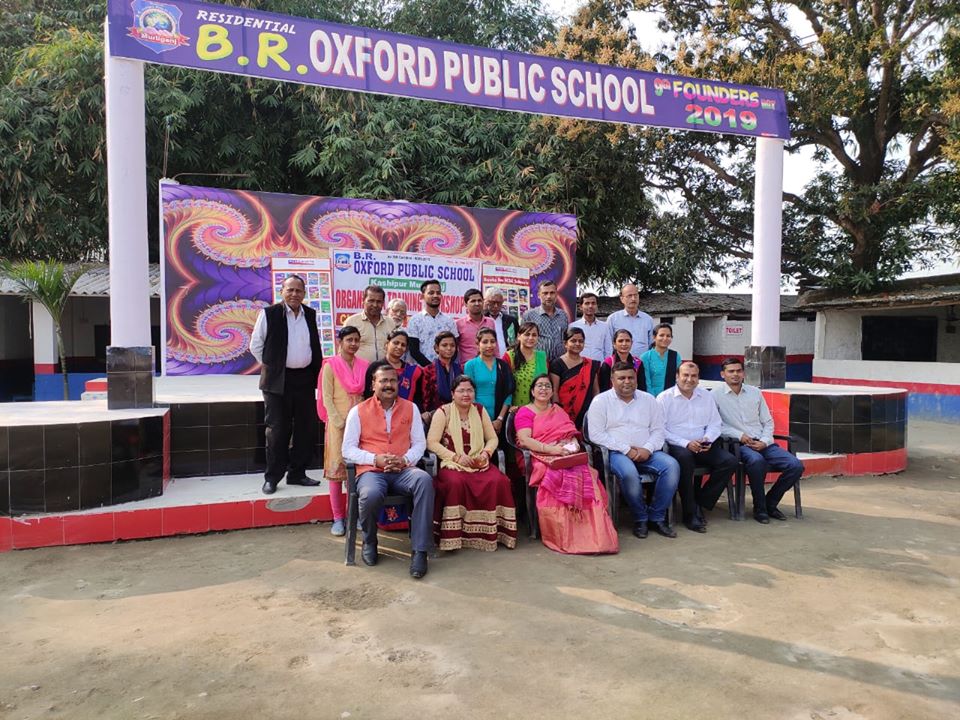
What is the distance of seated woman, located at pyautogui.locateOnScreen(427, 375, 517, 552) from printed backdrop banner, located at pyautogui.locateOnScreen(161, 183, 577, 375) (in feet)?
15.1

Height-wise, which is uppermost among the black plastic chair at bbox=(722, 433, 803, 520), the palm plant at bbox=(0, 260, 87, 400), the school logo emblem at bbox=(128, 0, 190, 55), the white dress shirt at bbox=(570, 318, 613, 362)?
the school logo emblem at bbox=(128, 0, 190, 55)

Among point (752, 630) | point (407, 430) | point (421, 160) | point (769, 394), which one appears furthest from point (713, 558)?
point (421, 160)

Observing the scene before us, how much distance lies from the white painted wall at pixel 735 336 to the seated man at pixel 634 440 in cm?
1182

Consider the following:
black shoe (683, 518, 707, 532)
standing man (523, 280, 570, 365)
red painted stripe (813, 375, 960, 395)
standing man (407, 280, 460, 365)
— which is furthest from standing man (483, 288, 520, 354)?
red painted stripe (813, 375, 960, 395)

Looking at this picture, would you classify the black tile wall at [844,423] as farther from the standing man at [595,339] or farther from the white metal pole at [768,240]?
the standing man at [595,339]

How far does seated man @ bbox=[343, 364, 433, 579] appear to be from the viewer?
3867 millimetres

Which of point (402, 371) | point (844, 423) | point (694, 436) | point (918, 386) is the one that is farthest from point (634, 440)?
point (918, 386)

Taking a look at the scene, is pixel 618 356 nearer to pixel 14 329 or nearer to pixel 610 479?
pixel 610 479

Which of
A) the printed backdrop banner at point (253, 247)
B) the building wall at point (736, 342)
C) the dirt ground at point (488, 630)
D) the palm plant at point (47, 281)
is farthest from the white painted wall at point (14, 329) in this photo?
the building wall at point (736, 342)

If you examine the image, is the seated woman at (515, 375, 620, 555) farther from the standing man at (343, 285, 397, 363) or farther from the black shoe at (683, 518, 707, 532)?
the standing man at (343, 285, 397, 363)

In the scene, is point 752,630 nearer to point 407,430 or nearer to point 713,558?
point 713,558

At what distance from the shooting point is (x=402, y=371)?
4.56m

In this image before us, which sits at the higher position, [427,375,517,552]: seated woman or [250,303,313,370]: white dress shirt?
[250,303,313,370]: white dress shirt

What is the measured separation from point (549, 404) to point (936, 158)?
492 inches
